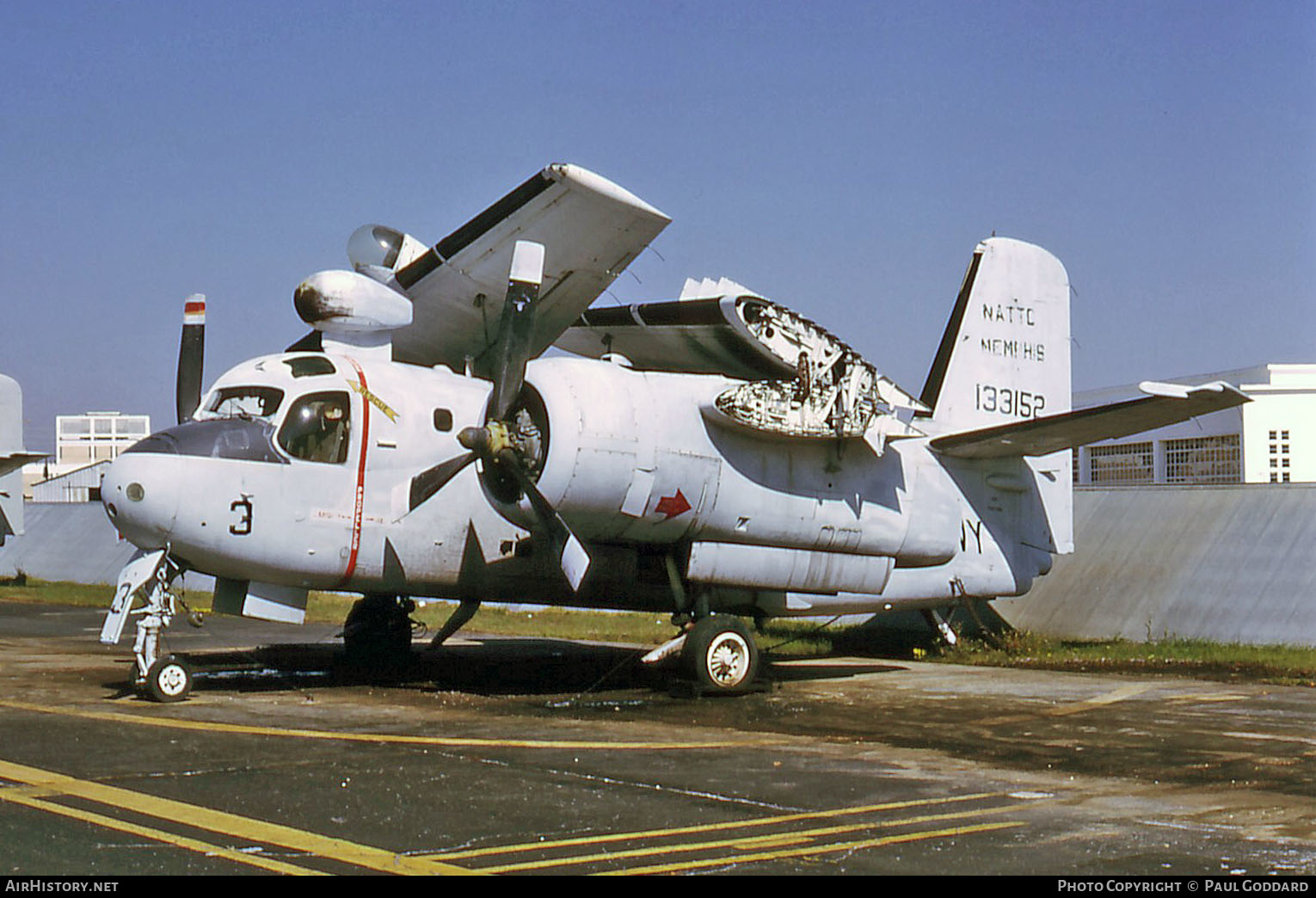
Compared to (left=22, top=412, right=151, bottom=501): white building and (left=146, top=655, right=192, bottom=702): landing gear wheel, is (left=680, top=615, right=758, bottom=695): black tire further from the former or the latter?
(left=22, top=412, right=151, bottom=501): white building

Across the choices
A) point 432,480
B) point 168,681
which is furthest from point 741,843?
point 168,681

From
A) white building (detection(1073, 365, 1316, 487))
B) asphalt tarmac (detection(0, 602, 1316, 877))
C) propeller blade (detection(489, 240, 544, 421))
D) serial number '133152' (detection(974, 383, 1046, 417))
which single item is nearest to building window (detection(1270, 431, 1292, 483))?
white building (detection(1073, 365, 1316, 487))

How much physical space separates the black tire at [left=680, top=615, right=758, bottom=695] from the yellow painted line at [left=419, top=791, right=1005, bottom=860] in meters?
6.81

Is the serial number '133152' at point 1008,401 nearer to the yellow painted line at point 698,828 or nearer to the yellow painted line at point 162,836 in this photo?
the yellow painted line at point 698,828

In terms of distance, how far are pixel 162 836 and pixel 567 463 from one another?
7521 mm

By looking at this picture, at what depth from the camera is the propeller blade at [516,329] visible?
1556 centimetres

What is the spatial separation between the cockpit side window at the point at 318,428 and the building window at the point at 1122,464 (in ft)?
175

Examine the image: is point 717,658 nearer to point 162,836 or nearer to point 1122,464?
point 162,836

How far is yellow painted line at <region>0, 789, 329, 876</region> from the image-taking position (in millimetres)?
7121

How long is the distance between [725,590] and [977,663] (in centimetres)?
585

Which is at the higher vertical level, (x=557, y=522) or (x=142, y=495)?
(x=142, y=495)

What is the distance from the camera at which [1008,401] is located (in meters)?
22.0

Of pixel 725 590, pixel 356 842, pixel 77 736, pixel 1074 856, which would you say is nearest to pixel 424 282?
pixel 725 590

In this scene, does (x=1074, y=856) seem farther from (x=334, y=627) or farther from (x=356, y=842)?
(x=334, y=627)
